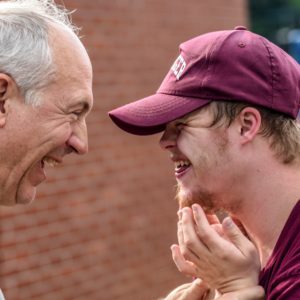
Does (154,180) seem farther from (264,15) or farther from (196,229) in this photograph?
(264,15)

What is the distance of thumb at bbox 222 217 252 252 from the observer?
2881 mm

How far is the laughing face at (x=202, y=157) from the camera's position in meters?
2.92

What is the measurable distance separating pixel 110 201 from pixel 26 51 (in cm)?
415

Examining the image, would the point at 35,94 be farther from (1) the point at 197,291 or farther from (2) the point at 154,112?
(1) the point at 197,291

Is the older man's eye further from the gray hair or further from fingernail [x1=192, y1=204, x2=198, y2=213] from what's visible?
the gray hair

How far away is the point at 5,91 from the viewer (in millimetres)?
2816

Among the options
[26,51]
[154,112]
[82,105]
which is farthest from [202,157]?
[26,51]

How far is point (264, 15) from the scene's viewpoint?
30.1m

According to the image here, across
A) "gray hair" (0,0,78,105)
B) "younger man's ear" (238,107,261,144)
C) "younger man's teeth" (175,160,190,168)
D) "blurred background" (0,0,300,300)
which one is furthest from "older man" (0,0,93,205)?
"blurred background" (0,0,300,300)

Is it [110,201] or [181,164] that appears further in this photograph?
[110,201]

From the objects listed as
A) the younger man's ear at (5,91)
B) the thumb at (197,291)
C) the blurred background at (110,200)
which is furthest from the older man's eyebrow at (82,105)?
the blurred background at (110,200)

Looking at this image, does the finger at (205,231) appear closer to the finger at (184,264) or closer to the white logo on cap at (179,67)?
the finger at (184,264)

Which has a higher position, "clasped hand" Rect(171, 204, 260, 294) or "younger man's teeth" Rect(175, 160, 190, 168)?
"younger man's teeth" Rect(175, 160, 190, 168)

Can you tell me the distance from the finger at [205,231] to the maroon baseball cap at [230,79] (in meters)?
0.36
